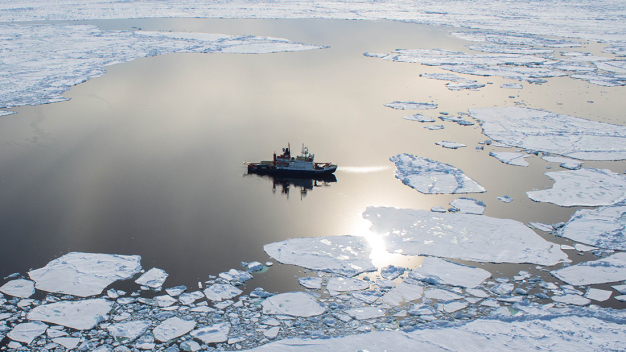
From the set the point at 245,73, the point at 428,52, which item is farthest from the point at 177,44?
the point at 428,52

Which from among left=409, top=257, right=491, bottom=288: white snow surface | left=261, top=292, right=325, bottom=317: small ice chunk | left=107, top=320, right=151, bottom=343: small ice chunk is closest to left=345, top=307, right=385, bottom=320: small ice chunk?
left=261, top=292, right=325, bottom=317: small ice chunk

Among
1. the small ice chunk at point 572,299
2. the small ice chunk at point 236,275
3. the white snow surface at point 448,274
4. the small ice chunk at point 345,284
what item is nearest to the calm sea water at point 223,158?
the small ice chunk at point 236,275

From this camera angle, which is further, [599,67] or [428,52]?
[428,52]

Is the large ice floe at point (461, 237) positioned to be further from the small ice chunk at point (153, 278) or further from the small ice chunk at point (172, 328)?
the small ice chunk at point (153, 278)

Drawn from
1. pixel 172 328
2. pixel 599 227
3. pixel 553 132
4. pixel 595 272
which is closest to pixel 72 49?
pixel 172 328

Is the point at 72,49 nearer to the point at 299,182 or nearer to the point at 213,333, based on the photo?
the point at 299,182

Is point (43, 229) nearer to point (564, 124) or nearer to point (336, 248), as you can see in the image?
point (336, 248)
